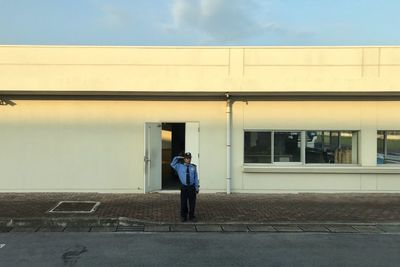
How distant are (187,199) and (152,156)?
396 cm

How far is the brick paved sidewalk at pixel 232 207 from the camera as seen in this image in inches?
435

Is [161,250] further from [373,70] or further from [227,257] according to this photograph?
[373,70]

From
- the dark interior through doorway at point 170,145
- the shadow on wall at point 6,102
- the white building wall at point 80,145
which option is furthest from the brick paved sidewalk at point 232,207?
the dark interior through doorway at point 170,145

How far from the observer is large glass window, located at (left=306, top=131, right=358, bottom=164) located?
15.3 m

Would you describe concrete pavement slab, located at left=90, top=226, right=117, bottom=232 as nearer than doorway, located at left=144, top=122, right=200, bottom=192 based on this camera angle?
Yes

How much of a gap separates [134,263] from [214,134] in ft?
26.0

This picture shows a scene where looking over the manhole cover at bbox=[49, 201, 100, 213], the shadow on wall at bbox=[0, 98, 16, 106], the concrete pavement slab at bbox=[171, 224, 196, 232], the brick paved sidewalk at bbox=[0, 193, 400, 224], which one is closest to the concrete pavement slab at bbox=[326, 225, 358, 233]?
the brick paved sidewalk at bbox=[0, 193, 400, 224]

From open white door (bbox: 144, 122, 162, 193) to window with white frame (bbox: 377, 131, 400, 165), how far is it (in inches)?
266

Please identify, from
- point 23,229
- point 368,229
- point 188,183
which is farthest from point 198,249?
point 368,229

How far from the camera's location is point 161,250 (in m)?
8.26

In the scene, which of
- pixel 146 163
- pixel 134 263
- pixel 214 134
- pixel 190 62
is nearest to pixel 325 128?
pixel 214 134

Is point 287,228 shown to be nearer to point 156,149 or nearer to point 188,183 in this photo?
point 188,183

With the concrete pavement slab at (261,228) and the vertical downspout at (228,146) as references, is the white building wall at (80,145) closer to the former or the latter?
the vertical downspout at (228,146)

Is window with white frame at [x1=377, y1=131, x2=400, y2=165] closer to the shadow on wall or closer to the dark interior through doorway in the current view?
the dark interior through doorway
